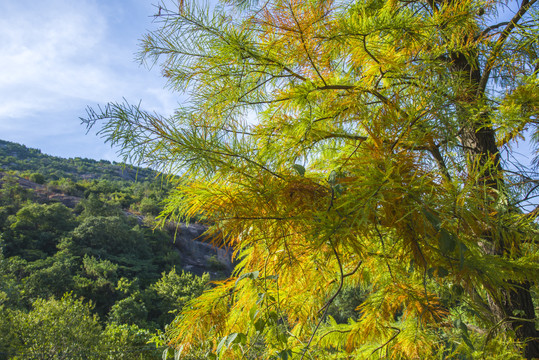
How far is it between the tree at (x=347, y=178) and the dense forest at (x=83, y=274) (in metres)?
4.80

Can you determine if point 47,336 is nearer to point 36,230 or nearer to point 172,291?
point 172,291

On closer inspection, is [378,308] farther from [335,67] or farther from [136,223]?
[136,223]

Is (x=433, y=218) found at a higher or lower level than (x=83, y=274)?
higher

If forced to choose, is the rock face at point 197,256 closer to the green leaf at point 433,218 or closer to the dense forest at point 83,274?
the dense forest at point 83,274

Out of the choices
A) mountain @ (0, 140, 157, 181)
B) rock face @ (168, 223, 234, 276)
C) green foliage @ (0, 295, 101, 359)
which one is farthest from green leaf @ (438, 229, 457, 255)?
mountain @ (0, 140, 157, 181)

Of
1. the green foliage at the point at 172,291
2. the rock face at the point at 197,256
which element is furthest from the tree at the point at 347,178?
the rock face at the point at 197,256

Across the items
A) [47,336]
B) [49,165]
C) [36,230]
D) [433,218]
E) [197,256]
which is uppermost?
[49,165]

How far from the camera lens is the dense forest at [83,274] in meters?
5.45

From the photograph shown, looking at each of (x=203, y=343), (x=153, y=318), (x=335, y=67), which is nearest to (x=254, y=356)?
(x=203, y=343)

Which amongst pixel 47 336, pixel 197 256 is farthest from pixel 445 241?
pixel 197 256

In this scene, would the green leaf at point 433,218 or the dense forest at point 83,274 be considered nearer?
the green leaf at point 433,218

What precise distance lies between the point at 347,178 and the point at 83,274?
1537 cm

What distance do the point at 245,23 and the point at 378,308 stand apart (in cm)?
140

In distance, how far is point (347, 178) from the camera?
872mm
